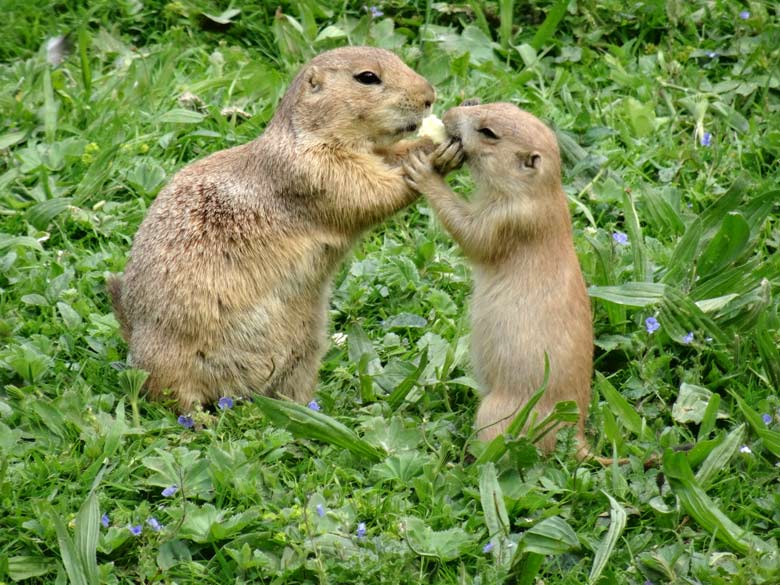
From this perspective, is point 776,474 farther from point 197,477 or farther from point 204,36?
point 204,36

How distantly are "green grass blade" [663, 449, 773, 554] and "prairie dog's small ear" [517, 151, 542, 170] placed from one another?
3.89ft

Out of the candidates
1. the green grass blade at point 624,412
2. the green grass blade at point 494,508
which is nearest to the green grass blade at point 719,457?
the green grass blade at point 624,412

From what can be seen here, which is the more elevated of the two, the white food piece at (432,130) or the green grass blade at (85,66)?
the white food piece at (432,130)

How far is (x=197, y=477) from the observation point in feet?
14.8

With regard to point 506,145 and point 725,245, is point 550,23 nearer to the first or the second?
point 725,245

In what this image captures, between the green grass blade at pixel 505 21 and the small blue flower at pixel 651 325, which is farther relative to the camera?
the green grass blade at pixel 505 21

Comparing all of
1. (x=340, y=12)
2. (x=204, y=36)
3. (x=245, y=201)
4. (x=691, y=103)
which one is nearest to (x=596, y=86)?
(x=691, y=103)

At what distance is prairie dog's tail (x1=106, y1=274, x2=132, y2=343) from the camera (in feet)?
17.0

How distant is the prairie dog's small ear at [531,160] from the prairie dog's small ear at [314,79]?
91 centimetres

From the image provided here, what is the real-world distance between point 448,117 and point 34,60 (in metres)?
3.13

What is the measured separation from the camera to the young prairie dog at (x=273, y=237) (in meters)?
4.88

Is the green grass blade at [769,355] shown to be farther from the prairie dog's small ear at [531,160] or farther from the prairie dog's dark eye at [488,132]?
the prairie dog's dark eye at [488,132]

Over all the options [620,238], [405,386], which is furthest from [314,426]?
[620,238]

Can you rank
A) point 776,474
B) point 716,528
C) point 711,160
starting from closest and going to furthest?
1. point 716,528
2. point 776,474
3. point 711,160
